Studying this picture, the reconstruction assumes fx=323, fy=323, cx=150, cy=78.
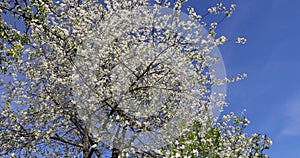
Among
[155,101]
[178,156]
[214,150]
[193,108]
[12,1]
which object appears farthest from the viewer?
[193,108]

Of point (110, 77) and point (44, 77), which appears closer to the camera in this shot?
point (110, 77)

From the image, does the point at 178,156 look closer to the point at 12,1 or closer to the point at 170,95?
the point at 170,95

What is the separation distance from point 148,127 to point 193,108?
2.11 meters

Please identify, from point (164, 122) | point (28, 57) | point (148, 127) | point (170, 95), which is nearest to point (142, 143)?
point (148, 127)

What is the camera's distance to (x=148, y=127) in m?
9.06

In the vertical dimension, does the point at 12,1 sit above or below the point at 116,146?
above

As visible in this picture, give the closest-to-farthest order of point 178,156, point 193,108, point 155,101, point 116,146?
point 178,156, point 116,146, point 155,101, point 193,108

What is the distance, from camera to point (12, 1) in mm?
7363

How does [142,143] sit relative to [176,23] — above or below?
below

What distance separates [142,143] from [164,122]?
148 centimetres

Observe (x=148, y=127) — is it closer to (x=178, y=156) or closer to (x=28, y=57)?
(x=178, y=156)

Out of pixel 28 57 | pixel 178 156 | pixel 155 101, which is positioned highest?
pixel 28 57

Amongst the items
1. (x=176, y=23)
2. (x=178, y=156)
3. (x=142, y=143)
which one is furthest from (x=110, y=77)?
(x=178, y=156)

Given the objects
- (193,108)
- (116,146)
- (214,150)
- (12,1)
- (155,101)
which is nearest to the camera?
(214,150)
